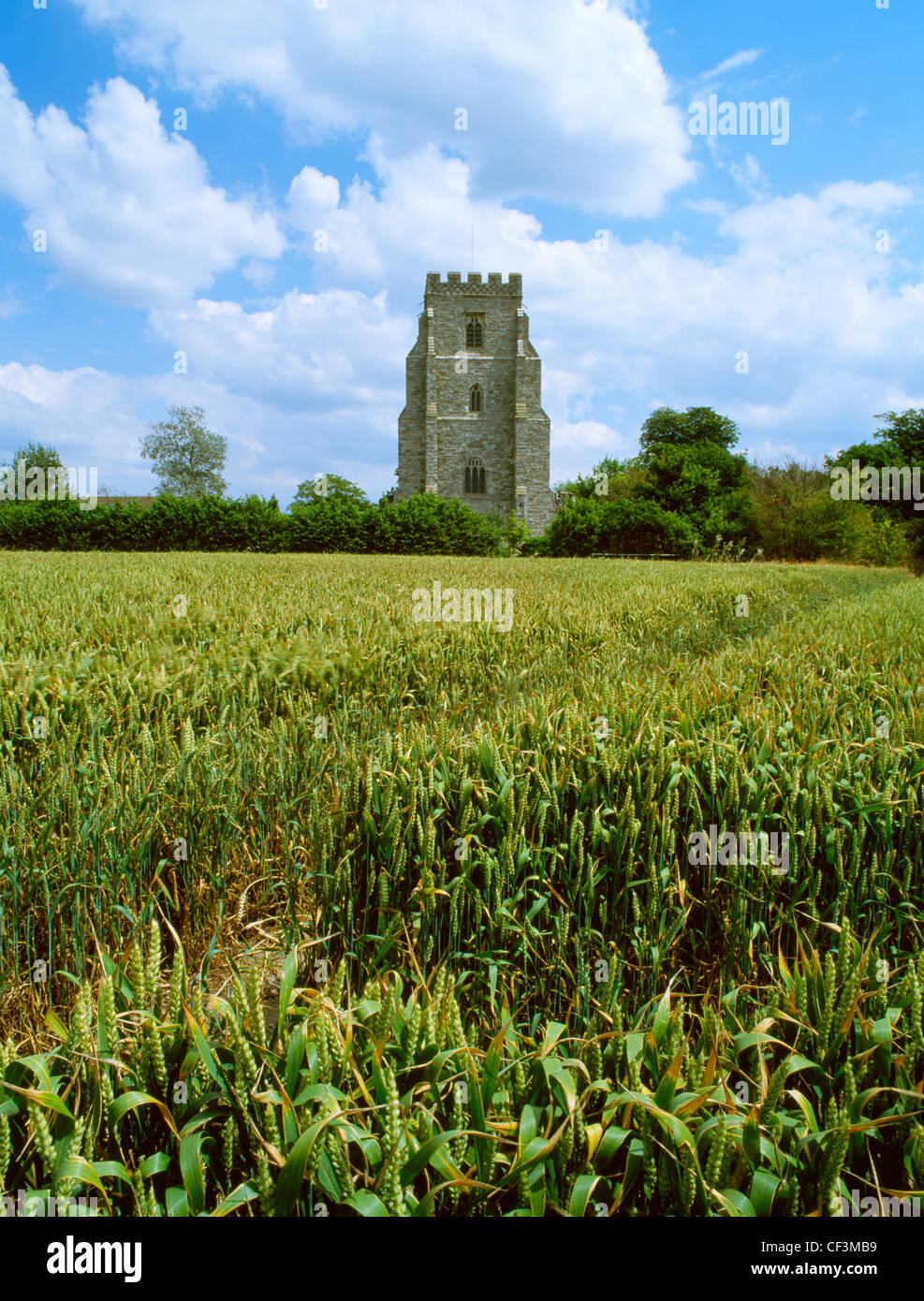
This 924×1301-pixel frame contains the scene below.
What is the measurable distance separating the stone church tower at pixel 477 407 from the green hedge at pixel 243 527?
15.5 meters

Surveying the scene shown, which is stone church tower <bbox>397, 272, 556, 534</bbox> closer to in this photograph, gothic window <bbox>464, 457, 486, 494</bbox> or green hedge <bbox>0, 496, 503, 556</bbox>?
gothic window <bbox>464, 457, 486, 494</bbox>

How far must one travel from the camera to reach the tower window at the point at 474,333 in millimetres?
49906

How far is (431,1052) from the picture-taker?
4.46 ft

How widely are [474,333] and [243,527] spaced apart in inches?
1050

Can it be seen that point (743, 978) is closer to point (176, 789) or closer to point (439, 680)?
point (176, 789)

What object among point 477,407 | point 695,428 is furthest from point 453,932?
point 695,428

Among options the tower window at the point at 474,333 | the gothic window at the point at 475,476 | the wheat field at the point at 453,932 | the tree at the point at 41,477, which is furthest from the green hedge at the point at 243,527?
the wheat field at the point at 453,932

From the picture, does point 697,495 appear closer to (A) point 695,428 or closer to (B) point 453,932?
(A) point 695,428

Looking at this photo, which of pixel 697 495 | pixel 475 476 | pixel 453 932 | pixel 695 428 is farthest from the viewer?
pixel 695 428

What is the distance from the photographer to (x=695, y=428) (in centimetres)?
5916

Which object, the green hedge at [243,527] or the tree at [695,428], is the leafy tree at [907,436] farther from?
the green hedge at [243,527]

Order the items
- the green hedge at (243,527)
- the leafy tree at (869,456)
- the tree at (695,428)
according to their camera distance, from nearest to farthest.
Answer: the green hedge at (243,527)
the leafy tree at (869,456)
the tree at (695,428)

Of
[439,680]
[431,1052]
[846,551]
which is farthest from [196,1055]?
[846,551]

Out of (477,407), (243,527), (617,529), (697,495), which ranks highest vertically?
(477,407)
